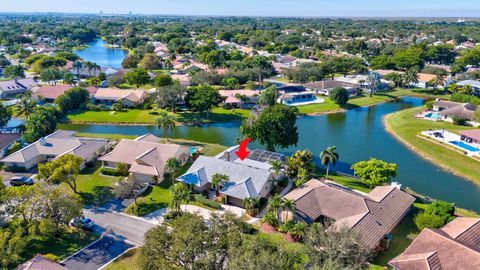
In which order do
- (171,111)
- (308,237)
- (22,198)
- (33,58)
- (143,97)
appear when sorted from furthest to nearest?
(33,58)
(143,97)
(171,111)
(22,198)
(308,237)

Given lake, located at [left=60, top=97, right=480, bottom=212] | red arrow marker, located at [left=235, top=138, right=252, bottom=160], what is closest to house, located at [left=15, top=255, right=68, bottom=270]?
red arrow marker, located at [left=235, top=138, right=252, bottom=160]

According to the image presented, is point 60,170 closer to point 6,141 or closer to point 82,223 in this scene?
point 82,223

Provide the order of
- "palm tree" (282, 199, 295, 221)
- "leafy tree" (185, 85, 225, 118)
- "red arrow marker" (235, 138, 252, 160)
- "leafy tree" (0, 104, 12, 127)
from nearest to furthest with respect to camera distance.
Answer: "palm tree" (282, 199, 295, 221) < "red arrow marker" (235, 138, 252, 160) < "leafy tree" (0, 104, 12, 127) < "leafy tree" (185, 85, 225, 118)

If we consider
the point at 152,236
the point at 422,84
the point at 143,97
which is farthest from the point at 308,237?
the point at 422,84

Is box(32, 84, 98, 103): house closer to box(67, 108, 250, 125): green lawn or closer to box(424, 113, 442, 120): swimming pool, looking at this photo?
box(67, 108, 250, 125): green lawn

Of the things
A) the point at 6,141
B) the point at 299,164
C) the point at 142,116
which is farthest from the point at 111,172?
the point at 142,116

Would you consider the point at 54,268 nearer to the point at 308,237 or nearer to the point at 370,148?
the point at 308,237
